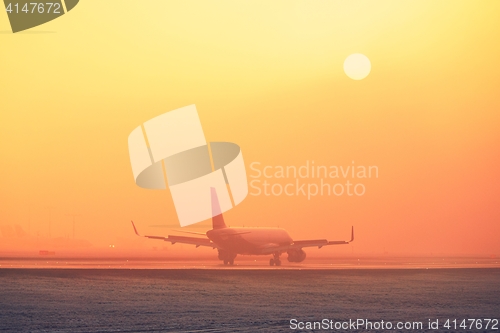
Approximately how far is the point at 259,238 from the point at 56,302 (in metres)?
49.8

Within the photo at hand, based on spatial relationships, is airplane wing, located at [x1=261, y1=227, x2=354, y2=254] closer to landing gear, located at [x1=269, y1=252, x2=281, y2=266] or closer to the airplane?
the airplane

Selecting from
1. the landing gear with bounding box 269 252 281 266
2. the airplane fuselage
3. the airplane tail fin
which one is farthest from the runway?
the airplane tail fin

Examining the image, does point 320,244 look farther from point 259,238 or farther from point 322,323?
point 322,323

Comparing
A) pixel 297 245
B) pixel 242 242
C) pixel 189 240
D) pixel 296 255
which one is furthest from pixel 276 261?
pixel 189 240

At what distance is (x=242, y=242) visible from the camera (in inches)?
3329

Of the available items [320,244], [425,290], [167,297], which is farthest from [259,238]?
[167,297]

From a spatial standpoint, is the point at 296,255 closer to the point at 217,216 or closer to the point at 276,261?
the point at 276,261

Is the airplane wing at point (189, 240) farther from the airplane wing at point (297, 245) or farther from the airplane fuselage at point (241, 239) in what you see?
the airplane wing at point (297, 245)

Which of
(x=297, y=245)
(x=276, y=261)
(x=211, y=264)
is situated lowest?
(x=211, y=264)

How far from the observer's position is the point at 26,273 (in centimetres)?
5756

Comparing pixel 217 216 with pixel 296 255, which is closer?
pixel 217 216

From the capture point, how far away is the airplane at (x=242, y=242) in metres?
84.4

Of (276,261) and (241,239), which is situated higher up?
(241,239)

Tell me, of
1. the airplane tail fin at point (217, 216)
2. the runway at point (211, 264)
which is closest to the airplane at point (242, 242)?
the airplane tail fin at point (217, 216)
